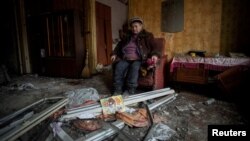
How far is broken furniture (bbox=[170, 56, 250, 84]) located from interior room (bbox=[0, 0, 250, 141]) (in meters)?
0.01

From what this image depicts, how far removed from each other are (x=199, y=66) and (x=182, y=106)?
724 mm

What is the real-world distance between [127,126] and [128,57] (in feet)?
4.19

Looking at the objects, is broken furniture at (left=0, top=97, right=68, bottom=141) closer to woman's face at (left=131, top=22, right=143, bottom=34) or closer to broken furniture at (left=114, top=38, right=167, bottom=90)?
broken furniture at (left=114, top=38, right=167, bottom=90)

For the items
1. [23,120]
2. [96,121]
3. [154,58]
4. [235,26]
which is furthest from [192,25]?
[23,120]

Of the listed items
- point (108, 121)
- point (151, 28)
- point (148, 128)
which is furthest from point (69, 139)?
point (151, 28)

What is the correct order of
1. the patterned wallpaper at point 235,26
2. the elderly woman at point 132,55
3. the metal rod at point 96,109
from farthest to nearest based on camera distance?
the patterned wallpaper at point 235,26 → the elderly woman at point 132,55 → the metal rod at point 96,109

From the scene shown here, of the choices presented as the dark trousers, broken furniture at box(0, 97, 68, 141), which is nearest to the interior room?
broken furniture at box(0, 97, 68, 141)

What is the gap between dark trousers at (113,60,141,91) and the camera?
8.36 feet

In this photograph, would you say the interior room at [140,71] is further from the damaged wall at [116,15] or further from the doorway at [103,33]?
the damaged wall at [116,15]

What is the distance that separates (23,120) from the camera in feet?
5.31

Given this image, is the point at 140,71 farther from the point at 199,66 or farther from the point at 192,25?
the point at 192,25

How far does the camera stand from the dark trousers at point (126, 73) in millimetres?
2547

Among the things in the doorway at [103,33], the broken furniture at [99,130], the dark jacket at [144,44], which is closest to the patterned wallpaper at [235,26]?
the dark jacket at [144,44]

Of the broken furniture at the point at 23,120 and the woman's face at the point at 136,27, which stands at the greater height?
the woman's face at the point at 136,27
